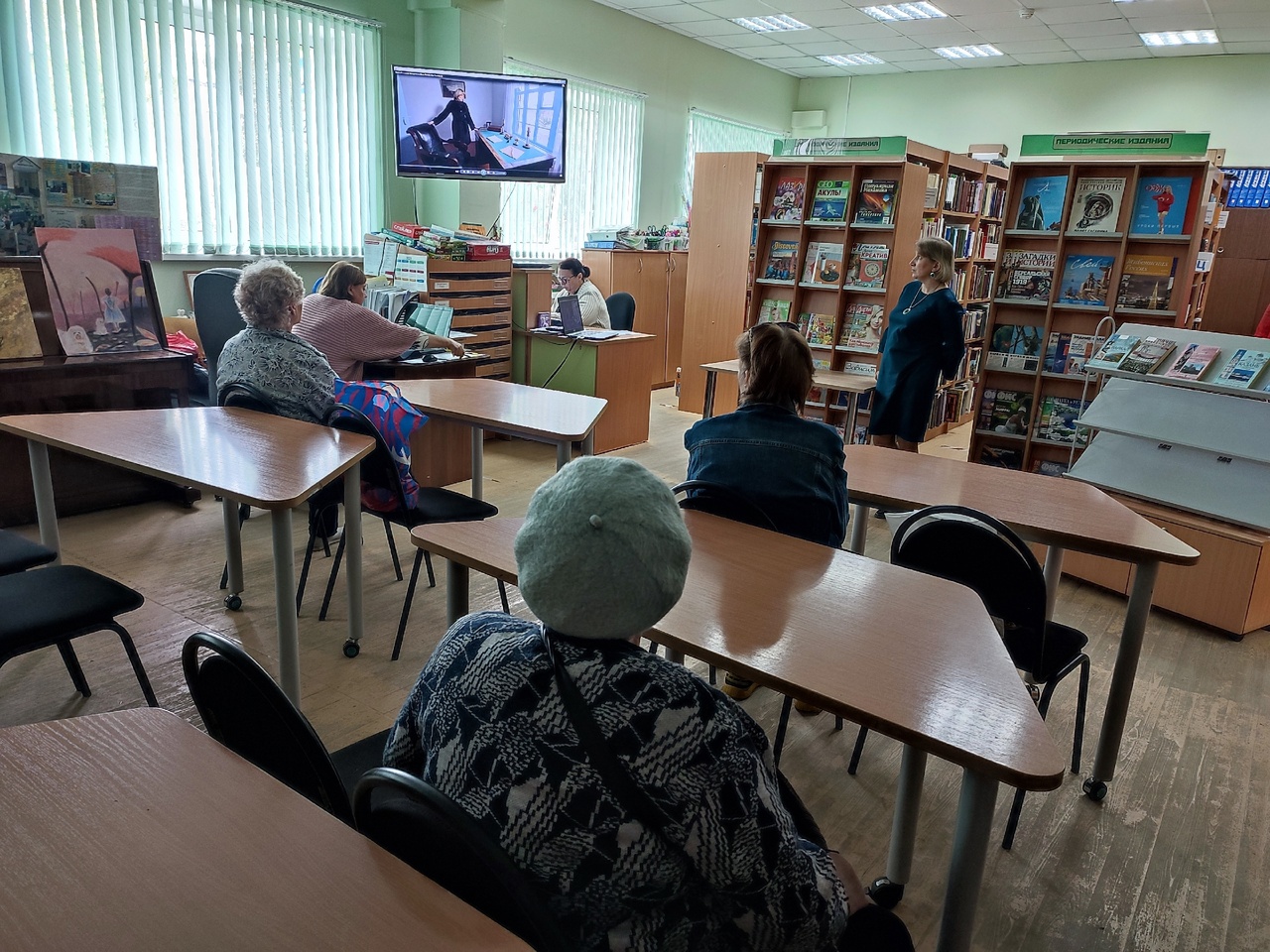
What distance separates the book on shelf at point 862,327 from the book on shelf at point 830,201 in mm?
564

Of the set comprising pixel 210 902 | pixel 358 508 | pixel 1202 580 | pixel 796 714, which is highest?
pixel 210 902

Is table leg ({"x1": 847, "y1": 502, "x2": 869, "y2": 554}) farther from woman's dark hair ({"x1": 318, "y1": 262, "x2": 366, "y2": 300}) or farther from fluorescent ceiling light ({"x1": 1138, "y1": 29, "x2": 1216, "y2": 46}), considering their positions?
fluorescent ceiling light ({"x1": 1138, "y1": 29, "x2": 1216, "y2": 46})

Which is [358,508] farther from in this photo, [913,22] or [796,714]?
[913,22]

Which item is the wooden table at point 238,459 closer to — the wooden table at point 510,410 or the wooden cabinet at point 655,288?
the wooden table at point 510,410

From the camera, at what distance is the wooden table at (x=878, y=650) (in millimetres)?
1272

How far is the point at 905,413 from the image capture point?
4.73m

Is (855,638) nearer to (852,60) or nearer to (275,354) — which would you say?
(275,354)

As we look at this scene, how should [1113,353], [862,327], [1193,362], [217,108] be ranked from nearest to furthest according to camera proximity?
[1193,362] < [1113,353] < [217,108] < [862,327]

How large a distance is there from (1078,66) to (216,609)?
9.76 m

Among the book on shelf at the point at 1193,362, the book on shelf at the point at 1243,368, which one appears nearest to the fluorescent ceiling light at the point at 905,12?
the book on shelf at the point at 1193,362

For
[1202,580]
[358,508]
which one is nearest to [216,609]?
[358,508]

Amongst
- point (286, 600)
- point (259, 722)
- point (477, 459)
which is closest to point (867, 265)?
point (477, 459)

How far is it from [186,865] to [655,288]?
7.39 m

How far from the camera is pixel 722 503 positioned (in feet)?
7.13
